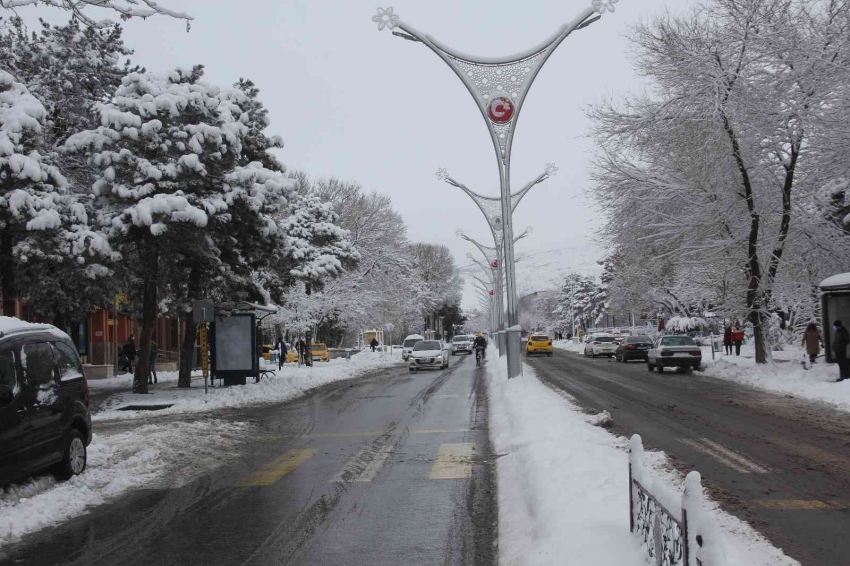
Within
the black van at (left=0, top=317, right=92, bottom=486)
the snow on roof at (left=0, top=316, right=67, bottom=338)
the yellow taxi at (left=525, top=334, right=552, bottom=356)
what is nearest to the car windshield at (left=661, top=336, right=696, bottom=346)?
the yellow taxi at (left=525, top=334, right=552, bottom=356)

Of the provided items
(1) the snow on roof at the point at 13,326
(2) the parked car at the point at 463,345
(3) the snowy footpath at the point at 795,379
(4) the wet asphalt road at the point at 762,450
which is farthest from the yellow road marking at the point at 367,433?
(2) the parked car at the point at 463,345

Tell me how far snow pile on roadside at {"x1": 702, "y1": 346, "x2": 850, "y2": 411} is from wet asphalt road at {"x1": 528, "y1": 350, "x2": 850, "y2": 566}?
68cm

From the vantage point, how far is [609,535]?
5391 mm

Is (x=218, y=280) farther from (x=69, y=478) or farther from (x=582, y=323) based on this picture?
(x=582, y=323)

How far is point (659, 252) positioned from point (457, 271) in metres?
88.8

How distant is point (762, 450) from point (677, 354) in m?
20.8

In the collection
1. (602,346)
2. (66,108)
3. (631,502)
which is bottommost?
(631,502)

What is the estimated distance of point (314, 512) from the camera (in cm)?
780

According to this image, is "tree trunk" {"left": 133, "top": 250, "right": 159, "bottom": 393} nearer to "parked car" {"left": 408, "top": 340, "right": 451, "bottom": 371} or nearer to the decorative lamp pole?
the decorative lamp pole

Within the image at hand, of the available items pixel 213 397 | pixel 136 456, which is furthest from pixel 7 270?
pixel 136 456

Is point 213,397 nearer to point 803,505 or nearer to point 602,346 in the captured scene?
point 803,505

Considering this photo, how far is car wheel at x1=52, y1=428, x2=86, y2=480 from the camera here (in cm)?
983

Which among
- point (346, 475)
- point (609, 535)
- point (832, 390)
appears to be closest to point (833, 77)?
point (832, 390)

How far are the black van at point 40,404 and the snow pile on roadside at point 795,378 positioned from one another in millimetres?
14065
